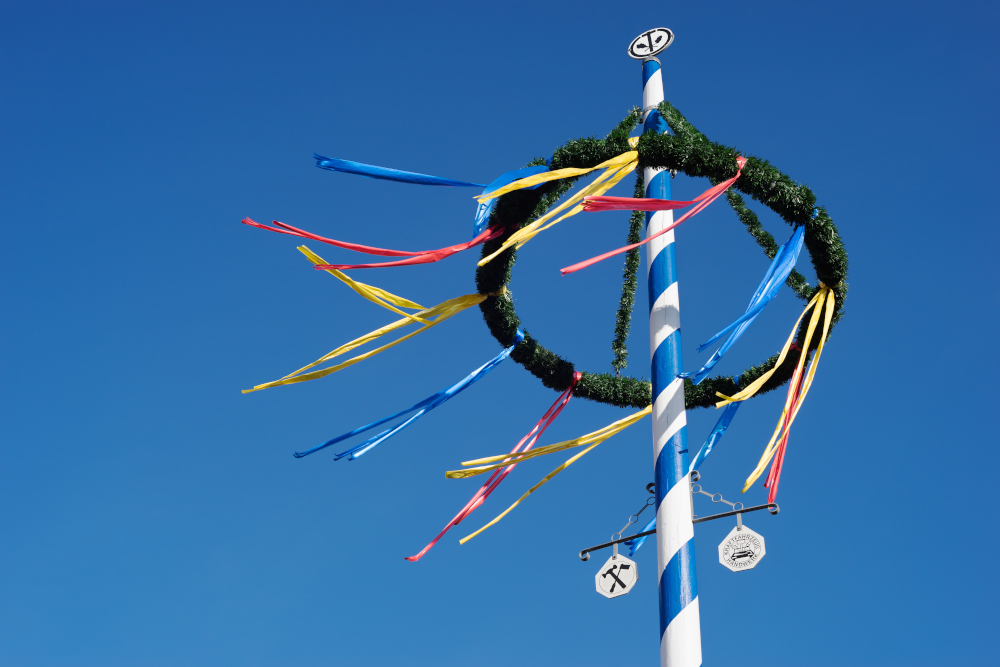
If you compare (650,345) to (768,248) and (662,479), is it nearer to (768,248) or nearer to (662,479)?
(662,479)

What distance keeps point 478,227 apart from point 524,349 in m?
1.38

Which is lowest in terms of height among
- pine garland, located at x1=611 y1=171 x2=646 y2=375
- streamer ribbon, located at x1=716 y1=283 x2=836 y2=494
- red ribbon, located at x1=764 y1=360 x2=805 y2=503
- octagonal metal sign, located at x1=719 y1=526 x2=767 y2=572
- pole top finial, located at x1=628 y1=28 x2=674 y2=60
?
octagonal metal sign, located at x1=719 y1=526 x2=767 y2=572

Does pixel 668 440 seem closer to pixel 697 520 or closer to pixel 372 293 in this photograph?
pixel 697 520

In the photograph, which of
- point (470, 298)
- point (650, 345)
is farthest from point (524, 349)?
point (650, 345)

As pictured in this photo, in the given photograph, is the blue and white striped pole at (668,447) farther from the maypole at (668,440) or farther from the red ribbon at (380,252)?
the red ribbon at (380,252)

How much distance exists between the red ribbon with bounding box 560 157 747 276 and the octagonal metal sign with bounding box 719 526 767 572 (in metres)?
1.69

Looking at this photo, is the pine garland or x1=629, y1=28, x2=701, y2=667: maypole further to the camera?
the pine garland

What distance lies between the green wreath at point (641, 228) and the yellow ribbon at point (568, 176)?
0.07 metres

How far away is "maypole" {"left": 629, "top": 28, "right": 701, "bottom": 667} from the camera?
179 inches

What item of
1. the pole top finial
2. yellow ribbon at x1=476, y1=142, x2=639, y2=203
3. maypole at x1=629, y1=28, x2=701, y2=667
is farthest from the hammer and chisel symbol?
the pole top finial

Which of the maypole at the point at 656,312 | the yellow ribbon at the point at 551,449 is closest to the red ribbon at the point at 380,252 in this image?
the maypole at the point at 656,312

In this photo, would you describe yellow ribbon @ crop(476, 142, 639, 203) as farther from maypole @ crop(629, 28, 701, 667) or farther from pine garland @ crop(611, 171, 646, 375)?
pine garland @ crop(611, 171, 646, 375)

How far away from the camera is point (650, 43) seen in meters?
6.36

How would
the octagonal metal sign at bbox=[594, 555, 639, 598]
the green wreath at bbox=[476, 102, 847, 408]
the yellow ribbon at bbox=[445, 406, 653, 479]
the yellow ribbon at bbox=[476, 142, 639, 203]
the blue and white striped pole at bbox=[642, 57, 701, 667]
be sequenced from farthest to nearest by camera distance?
the yellow ribbon at bbox=[445, 406, 653, 479] < the octagonal metal sign at bbox=[594, 555, 639, 598] < the green wreath at bbox=[476, 102, 847, 408] < the yellow ribbon at bbox=[476, 142, 639, 203] < the blue and white striped pole at bbox=[642, 57, 701, 667]
